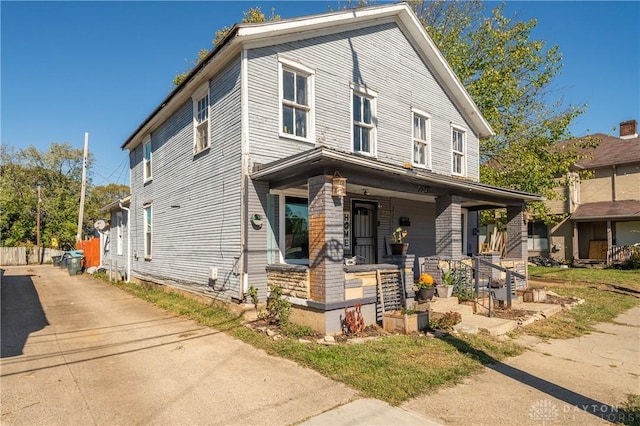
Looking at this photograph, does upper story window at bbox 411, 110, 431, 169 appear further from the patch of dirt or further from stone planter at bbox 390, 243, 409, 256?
the patch of dirt

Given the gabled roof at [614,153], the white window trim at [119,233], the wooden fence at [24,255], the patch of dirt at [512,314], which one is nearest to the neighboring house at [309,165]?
the patch of dirt at [512,314]

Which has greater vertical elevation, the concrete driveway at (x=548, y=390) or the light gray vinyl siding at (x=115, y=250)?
the light gray vinyl siding at (x=115, y=250)

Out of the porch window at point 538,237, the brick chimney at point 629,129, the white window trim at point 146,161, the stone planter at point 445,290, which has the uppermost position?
the brick chimney at point 629,129

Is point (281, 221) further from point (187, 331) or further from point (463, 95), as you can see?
point (463, 95)

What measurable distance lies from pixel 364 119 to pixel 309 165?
15.2 ft

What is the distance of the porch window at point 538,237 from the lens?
85.0 feet

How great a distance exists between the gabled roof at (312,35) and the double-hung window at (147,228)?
2832 mm

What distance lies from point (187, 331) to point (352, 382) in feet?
13.4

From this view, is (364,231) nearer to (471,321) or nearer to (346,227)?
(346,227)

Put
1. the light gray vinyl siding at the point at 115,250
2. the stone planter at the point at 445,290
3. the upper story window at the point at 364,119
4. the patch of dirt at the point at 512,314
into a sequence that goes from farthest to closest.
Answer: the light gray vinyl siding at the point at 115,250, the upper story window at the point at 364,119, the stone planter at the point at 445,290, the patch of dirt at the point at 512,314

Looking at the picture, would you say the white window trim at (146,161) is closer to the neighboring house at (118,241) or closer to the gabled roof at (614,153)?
the neighboring house at (118,241)

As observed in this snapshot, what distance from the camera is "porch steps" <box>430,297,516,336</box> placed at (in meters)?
7.46

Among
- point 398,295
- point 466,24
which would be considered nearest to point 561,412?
point 398,295

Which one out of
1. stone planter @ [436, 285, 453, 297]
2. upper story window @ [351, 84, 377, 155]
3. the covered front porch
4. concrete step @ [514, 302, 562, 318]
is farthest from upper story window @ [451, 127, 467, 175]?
stone planter @ [436, 285, 453, 297]
